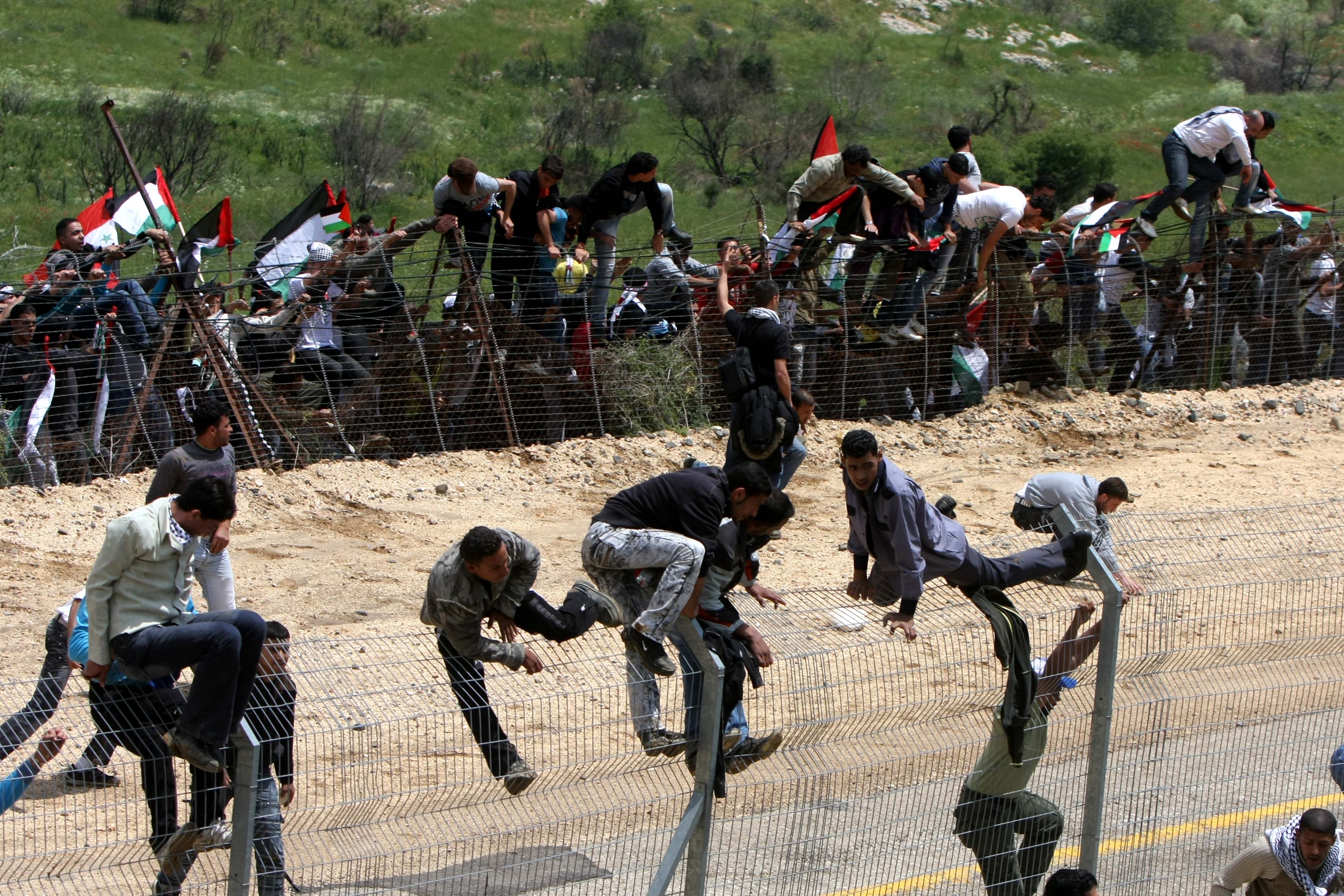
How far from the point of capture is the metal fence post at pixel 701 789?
4793 millimetres

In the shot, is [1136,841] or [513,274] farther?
[513,274]

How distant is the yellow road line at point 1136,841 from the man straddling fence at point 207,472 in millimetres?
3527

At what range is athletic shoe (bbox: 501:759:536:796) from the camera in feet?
16.2

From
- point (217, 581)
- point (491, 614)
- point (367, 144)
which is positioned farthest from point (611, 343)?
point (367, 144)

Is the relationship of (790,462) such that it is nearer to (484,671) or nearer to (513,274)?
(513,274)

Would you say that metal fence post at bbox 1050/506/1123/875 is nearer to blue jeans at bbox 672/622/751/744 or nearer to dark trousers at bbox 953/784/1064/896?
dark trousers at bbox 953/784/1064/896

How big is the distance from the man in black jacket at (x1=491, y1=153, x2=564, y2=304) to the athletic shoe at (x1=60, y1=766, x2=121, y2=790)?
667 centimetres

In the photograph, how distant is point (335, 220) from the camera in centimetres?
1260

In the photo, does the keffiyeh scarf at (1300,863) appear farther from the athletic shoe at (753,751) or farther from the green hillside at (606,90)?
the green hillside at (606,90)

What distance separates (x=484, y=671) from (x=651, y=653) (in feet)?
2.17

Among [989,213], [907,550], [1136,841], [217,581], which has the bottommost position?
[1136,841]

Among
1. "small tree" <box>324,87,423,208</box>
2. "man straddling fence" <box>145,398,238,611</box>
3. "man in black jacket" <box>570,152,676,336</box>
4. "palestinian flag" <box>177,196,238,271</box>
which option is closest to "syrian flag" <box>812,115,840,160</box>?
"man in black jacket" <box>570,152,676,336</box>

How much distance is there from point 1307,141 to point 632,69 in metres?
22.1

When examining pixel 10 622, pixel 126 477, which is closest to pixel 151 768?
pixel 10 622
